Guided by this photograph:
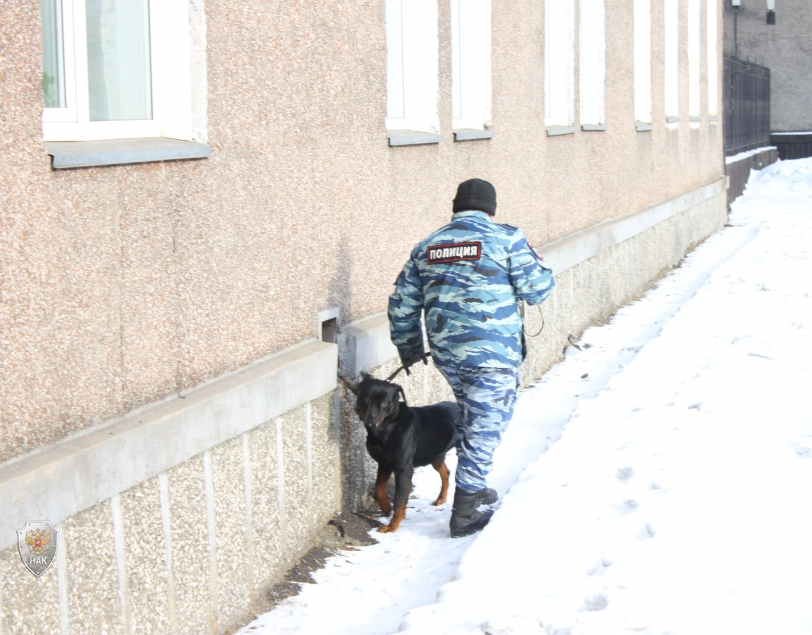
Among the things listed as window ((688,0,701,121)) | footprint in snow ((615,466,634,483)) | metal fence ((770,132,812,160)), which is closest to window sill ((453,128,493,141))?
footprint in snow ((615,466,634,483))

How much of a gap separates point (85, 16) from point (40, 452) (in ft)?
5.22

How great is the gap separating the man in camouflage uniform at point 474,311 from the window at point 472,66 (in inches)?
106

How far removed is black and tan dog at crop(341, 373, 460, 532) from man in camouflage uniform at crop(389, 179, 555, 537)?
0.16 m

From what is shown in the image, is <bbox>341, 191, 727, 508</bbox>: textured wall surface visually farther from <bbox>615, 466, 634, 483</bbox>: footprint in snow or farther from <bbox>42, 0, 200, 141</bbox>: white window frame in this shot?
<bbox>42, 0, 200, 141</bbox>: white window frame

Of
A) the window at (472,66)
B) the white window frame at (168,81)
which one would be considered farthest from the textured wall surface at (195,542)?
the window at (472,66)

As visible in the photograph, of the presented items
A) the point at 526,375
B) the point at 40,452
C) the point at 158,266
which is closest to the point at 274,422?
the point at 158,266

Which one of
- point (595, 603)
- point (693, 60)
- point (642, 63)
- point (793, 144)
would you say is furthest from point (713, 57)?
point (595, 603)

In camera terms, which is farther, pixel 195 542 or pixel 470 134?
pixel 470 134

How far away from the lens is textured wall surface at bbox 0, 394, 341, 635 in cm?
318

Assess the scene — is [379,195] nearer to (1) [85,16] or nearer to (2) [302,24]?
(2) [302,24]

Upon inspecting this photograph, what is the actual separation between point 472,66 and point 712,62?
43.2 ft

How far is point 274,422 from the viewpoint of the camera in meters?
4.52

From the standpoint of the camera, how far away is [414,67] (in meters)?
6.72

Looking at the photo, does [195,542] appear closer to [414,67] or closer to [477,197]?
[477,197]
